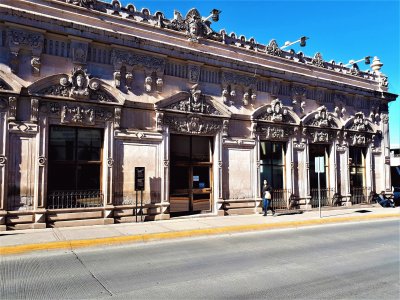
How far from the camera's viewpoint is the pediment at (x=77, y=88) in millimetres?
11742

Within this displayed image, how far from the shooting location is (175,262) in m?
7.72

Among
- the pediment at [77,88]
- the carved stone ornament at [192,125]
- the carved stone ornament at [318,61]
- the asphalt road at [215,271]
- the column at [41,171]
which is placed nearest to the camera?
the asphalt road at [215,271]

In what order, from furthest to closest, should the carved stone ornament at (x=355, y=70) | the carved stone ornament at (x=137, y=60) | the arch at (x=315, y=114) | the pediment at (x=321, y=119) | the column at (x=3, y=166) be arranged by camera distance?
1. the carved stone ornament at (x=355, y=70)
2. the pediment at (x=321, y=119)
3. the arch at (x=315, y=114)
4. the carved stone ornament at (x=137, y=60)
5. the column at (x=3, y=166)

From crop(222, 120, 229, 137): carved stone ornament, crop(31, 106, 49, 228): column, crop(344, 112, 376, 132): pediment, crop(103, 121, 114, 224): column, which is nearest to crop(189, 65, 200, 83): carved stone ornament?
crop(222, 120, 229, 137): carved stone ornament

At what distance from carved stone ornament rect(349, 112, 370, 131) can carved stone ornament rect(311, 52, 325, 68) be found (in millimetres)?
3991

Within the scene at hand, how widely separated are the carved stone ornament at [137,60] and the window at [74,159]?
112 inches

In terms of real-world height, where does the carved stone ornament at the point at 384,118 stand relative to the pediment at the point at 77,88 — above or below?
above

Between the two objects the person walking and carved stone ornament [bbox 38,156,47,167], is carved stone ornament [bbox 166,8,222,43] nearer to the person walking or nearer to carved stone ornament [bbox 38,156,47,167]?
the person walking

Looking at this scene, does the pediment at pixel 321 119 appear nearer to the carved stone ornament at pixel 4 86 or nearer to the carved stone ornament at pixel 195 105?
the carved stone ornament at pixel 195 105

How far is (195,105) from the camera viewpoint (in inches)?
590

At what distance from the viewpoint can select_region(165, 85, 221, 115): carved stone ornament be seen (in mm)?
14610

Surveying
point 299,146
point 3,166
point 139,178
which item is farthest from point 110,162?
point 299,146

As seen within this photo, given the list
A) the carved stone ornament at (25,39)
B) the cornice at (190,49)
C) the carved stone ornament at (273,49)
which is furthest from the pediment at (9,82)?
the carved stone ornament at (273,49)

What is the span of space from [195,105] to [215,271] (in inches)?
361
